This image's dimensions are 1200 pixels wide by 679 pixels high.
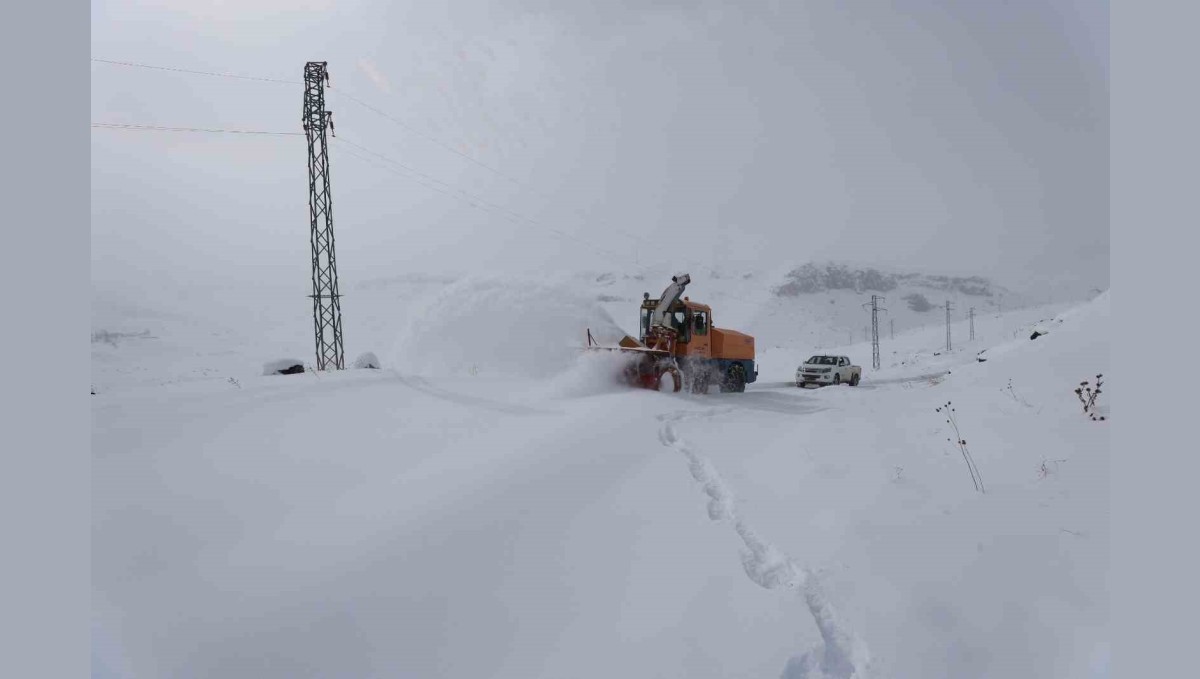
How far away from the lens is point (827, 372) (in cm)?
2386

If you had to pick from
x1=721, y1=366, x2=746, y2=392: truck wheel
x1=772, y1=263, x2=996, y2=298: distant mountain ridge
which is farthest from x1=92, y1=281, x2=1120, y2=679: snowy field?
x1=772, y1=263, x2=996, y2=298: distant mountain ridge

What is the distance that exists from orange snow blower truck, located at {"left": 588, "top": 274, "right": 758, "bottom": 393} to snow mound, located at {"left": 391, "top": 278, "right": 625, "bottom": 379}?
2.74 ft

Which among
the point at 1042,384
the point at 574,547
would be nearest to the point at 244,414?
the point at 574,547

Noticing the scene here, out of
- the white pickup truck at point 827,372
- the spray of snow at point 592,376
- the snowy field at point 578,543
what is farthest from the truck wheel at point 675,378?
the white pickup truck at point 827,372

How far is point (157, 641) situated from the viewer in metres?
3.12

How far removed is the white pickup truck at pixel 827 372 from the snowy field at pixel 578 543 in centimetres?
1485

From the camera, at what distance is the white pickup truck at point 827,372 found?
2378cm

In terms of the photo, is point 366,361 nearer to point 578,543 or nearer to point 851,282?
point 578,543

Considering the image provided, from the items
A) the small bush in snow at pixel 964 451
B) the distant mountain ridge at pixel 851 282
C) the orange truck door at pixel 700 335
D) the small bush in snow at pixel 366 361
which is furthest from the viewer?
the distant mountain ridge at pixel 851 282

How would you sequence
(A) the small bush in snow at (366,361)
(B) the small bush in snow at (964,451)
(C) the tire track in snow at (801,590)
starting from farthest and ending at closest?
(A) the small bush in snow at (366,361), (B) the small bush in snow at (964,451), (C) the tire track in snow at (801,590)

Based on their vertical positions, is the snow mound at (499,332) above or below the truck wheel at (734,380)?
above

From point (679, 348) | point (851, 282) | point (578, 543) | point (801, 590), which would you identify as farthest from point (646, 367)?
point (851, 282)

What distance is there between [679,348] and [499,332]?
4881 mm

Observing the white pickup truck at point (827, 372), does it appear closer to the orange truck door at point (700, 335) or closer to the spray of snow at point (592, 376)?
the orange truck door at point (700, 335)
